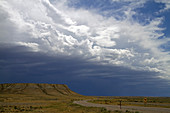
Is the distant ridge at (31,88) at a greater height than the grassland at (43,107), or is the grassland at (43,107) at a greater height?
the distant ridge at (31,88)

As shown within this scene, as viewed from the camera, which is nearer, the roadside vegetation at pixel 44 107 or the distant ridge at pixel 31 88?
the roadside vegetation at pixel 44 107

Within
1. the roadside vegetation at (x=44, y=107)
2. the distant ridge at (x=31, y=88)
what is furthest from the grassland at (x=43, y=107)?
the distant ridge at (x=31, y=88)

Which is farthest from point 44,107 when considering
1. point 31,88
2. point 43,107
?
point 31,88

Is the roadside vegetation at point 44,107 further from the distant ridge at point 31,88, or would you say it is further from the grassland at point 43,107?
the distant ridge at point 31,88

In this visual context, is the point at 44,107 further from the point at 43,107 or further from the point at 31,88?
the point at 31,88

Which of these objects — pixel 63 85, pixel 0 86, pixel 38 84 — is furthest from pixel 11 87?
pixel 63 85

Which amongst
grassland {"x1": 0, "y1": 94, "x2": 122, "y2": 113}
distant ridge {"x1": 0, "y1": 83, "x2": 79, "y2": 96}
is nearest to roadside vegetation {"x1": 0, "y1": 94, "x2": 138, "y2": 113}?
grassland {"x1": 0, "y1": 94, "x2": 122, "y2": 113}

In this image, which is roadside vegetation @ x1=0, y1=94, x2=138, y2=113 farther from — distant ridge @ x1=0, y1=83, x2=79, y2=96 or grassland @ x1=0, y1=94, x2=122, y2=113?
distant ridge @ x1=0, y1=83, x2=79, y2=96

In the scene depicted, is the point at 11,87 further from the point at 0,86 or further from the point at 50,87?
the point at 50,87

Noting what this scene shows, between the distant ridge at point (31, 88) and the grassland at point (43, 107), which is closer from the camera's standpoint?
the grassland at point (43, 107)

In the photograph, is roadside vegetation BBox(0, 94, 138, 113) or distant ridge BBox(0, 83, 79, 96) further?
distant ridge BBox(0, 83, 79, 96)

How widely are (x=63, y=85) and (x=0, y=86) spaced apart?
63.8m

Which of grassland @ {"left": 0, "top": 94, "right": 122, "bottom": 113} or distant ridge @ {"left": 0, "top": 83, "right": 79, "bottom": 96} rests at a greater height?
distant ridge @ {"left": 0, "top": 83, "right": 79, "bottom": 96}

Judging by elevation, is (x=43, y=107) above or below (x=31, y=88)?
below
